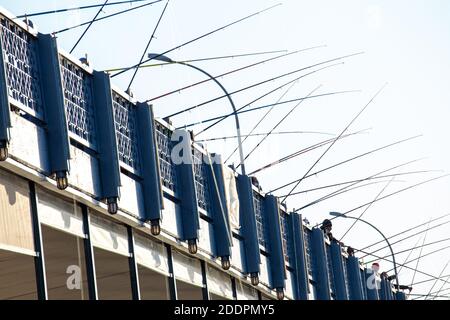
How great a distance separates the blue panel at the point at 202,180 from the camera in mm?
28828

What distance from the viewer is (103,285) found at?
27656 mm

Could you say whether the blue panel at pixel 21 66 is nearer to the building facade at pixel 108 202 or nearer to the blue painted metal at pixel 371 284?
the building facade at pixel 108 202

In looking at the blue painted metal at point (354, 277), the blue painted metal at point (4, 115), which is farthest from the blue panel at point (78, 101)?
the blue painted metal at point (354, 277)

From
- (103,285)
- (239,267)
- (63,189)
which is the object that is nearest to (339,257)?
(239,267)

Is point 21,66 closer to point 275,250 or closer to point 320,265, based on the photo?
point 275,250

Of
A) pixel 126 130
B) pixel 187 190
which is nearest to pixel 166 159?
pixel 187 190

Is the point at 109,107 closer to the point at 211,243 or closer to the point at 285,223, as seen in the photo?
the point at 211,243

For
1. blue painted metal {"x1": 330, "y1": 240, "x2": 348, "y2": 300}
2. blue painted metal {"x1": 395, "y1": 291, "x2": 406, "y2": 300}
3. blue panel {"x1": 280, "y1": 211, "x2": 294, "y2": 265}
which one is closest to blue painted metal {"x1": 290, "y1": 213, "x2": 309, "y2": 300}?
blue panel {"x1": 280, "y1": 211, "x2": 294, "y2": 265}

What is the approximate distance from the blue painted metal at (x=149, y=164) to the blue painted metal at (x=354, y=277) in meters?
21.1

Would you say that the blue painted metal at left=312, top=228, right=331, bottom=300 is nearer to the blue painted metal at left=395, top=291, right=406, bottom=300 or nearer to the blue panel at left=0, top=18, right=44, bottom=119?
the blue painted metal at left=395, top=291, right=406, bottom=300

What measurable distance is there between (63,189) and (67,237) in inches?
63.1

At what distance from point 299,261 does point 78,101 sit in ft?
52.7

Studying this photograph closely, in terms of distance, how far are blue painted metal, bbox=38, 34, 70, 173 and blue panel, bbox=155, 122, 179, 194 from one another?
18.1 feet
